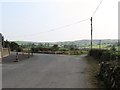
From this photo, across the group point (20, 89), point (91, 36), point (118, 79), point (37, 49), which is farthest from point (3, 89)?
point (37, 49)

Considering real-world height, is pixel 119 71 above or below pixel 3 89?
above

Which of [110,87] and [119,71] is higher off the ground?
[119,71]

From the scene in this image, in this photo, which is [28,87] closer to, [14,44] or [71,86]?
[71,86]

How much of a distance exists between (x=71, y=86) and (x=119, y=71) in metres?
3.17

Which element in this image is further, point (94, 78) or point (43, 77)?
point (43, 77)

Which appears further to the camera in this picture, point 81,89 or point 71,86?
point 71,86

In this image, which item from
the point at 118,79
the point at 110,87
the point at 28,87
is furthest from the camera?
the point at 28,87

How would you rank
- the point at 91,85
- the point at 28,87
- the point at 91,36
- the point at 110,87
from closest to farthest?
the point at 110,87, the point at 28,87, the point at 91,85, the point at 91,36

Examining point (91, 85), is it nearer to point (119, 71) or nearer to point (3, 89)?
point (119, 71)

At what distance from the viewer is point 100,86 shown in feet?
43.7

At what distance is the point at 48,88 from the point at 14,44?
204 feet

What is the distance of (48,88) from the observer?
497 inches

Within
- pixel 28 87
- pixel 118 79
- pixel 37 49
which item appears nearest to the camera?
pixel 118 79

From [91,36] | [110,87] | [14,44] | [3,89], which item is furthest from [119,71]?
[14,44]
